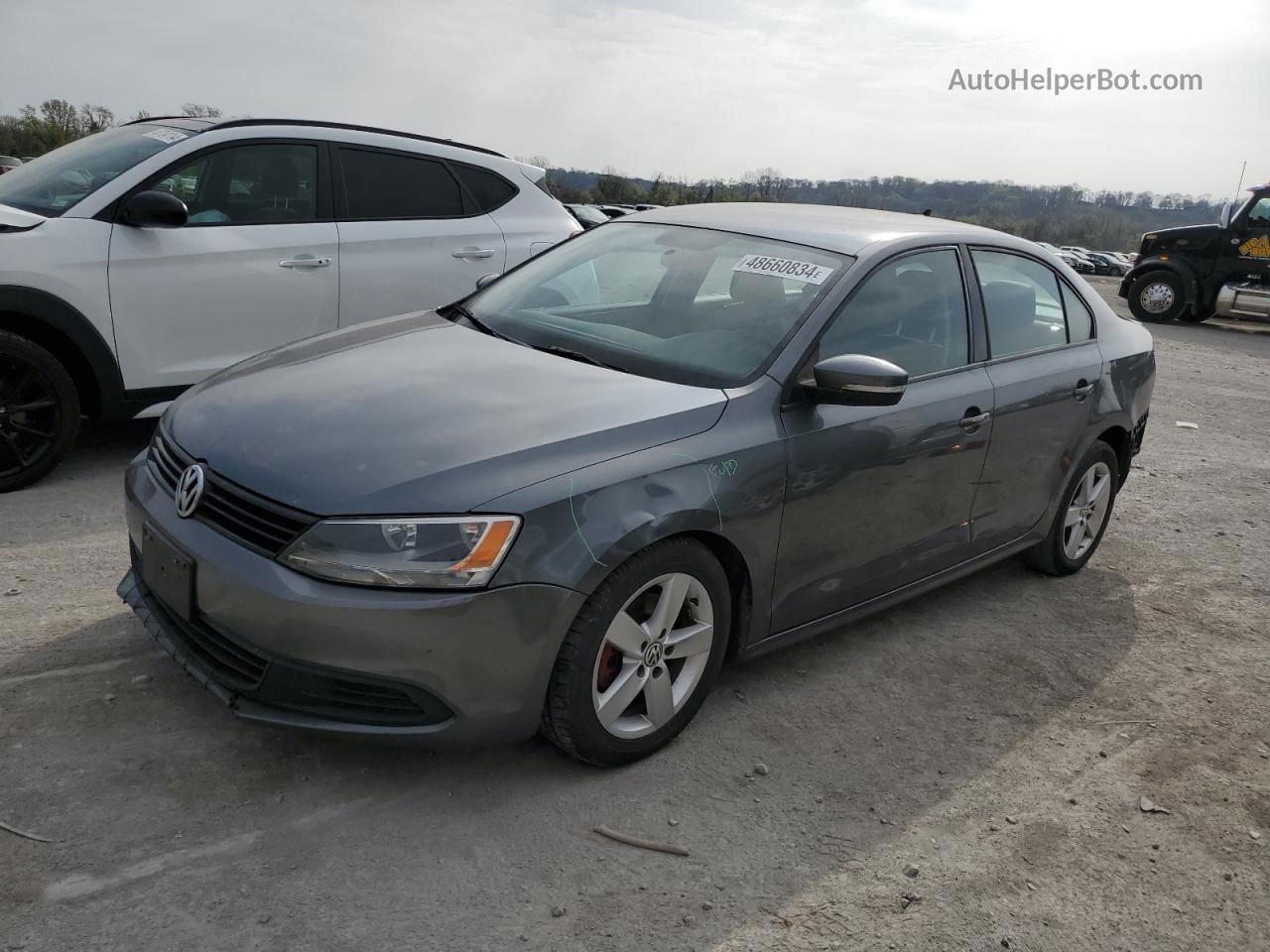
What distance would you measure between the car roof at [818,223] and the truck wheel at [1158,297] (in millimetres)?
14611

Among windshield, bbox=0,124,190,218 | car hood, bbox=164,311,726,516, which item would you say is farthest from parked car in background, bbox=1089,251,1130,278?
car hood, bbox=164,311,726,516

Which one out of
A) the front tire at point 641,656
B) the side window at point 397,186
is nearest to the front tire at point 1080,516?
the front tire at point 641,656

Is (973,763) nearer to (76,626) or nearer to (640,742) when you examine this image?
(640,742)

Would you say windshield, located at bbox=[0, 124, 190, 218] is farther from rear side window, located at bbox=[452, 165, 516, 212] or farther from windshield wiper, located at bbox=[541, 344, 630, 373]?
windshield wiper, located at bbox=[541, 344, 630, 373]

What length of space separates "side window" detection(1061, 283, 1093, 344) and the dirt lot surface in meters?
1.37

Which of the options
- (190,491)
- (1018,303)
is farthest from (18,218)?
(1018,303)

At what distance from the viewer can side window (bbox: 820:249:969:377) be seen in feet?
12.3

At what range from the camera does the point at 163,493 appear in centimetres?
316

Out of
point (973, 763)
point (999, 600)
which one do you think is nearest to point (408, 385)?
point (973, 763)

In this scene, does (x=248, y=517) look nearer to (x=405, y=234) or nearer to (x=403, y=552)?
(x=403, y=552)

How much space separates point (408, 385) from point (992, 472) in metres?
2.29

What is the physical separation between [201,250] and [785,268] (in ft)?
10.3

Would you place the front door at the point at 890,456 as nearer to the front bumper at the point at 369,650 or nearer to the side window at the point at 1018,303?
the side window at the point at 1018,303

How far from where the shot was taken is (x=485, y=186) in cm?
662
